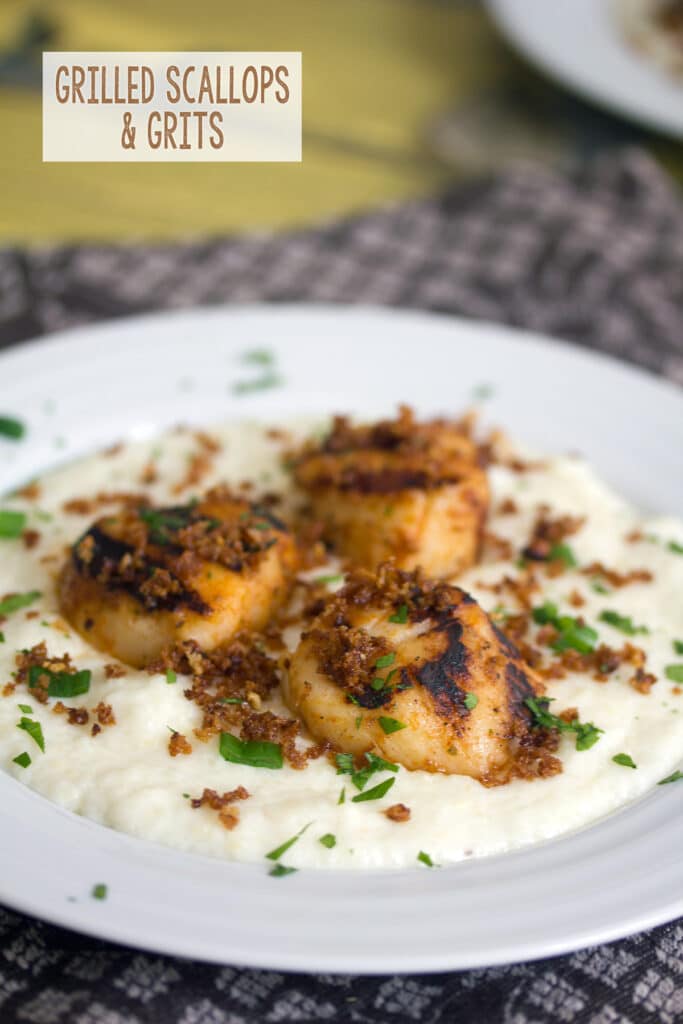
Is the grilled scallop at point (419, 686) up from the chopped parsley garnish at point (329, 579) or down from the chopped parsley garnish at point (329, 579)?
up

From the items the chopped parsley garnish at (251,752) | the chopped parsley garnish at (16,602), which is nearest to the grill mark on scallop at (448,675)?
the chopped parsley garnish at (251,752)

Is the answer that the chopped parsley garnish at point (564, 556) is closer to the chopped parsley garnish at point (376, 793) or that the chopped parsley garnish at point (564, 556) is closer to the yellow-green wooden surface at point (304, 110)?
the chopped parsley garnish at point (376, 793)

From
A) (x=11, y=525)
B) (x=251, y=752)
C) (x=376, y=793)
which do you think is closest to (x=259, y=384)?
(x=11, y=525)

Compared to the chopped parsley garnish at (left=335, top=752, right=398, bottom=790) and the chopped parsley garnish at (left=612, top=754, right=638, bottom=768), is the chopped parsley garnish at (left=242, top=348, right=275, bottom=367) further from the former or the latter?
the chopped parsley garnish at (left=612, top=754, right=638, bottom=768)

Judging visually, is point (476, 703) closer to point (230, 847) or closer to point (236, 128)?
point (230, 847)

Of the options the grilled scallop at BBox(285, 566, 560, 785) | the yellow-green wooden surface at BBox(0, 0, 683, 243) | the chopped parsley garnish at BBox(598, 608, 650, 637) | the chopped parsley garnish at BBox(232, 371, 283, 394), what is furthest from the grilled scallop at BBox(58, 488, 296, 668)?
the yellow-green wooden surface at BBox(0, 0, 683, 243)

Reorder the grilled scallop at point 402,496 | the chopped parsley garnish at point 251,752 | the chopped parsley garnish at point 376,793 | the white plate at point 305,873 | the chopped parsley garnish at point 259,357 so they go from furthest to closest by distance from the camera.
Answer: the chopped parsley garnish at point 259,357, the grilled scallop at point 402,496, the chopped parsley garnish at point 251,752, the chopped parsley garnish at point 376,793, the white plate at point 305,873

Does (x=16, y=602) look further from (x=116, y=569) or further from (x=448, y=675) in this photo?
(x=448, y=675)
